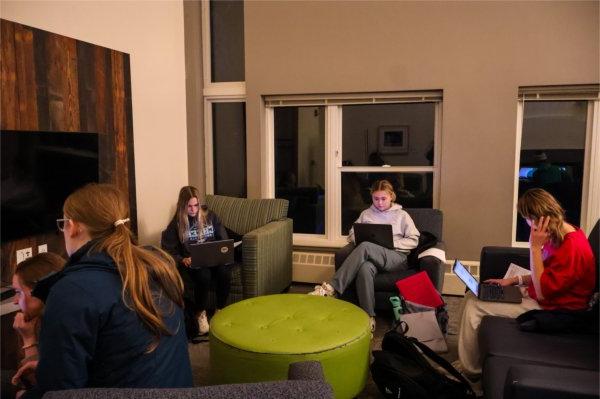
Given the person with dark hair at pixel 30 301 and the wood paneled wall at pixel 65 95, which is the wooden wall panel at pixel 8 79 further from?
the person with dark hair at pixel 30 301

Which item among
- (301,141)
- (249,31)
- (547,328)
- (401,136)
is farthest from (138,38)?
(547,328)

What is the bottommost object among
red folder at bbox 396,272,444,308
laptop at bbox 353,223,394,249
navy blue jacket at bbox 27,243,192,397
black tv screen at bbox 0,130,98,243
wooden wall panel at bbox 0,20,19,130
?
red folder at bbox 396,272,444,308

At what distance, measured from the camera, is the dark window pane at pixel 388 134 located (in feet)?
13.9

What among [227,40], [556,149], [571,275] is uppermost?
[227,40]

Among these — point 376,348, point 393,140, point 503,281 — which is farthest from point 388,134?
point 376,348

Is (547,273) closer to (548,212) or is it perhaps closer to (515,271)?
(548,212)

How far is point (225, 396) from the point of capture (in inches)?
36.5

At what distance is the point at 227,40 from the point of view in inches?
181

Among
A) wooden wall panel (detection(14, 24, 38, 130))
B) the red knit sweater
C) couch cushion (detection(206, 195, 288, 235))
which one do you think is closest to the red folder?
the red knit sweater

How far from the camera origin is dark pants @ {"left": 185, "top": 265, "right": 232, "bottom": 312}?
338 cm

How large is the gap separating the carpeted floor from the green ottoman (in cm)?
19

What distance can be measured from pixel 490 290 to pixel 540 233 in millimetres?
440

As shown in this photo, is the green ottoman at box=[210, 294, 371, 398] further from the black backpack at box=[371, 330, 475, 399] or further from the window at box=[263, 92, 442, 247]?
the window at box=[263, 92, 442, 247]

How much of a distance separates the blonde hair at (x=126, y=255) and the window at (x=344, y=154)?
302 centimetres
